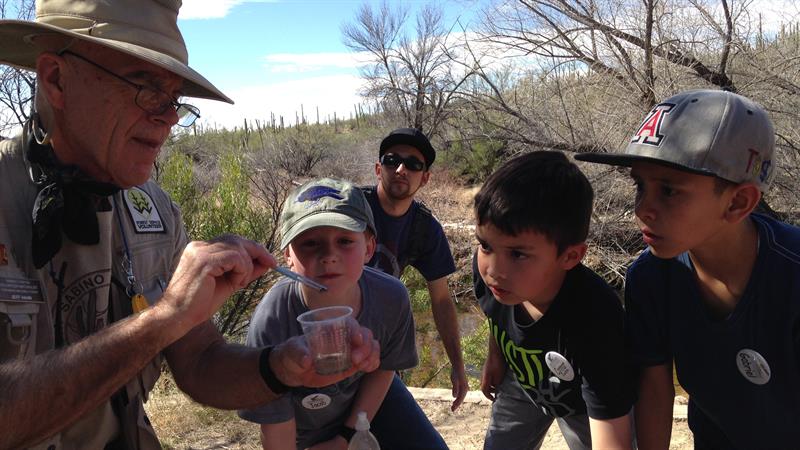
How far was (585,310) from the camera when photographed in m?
2.37

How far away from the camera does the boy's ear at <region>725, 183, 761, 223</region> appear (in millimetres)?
2092

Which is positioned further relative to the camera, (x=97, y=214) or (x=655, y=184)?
(x=655, y=184)

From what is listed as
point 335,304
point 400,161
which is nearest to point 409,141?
point 400,161

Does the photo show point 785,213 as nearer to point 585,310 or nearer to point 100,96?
point 585,310

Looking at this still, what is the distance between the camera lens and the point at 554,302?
2453mm

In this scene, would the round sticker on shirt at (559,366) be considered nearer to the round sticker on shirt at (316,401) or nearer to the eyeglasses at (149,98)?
the round sticker on shirt at (316,401)

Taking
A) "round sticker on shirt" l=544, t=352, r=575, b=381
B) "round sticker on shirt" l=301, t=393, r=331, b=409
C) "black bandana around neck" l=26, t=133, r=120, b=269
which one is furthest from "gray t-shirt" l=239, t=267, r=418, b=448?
"black bandana around neck" l=26, t=133, r=120, b=269

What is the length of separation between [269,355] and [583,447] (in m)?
1.40

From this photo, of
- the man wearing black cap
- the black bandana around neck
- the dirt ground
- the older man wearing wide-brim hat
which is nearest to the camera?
the older man wearing wide-brim hat

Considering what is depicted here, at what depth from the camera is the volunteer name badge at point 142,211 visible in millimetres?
2246

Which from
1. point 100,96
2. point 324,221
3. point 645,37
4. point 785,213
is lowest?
point 785,213

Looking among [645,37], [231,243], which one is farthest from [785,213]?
[231,243]

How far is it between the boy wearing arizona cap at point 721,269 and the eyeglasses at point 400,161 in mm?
2077

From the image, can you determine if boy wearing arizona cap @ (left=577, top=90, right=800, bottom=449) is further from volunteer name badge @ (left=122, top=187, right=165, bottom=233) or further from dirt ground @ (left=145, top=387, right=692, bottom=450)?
dirt ground @ (left=145, top=387, right=692, bottom=450)
